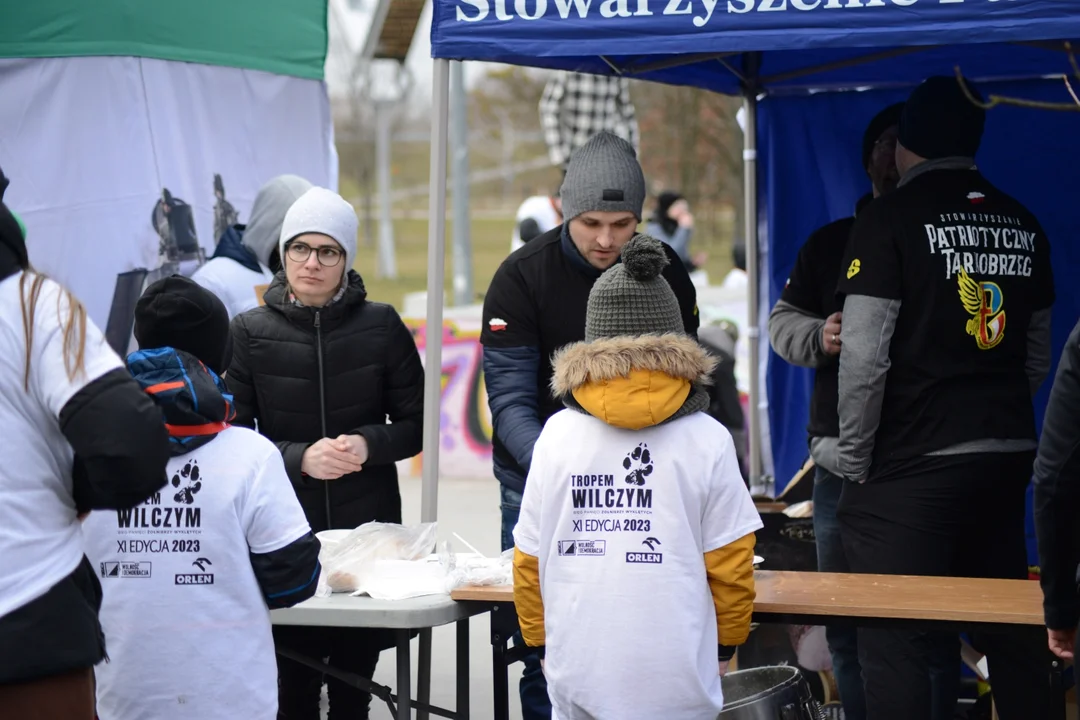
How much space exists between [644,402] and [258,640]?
977mm

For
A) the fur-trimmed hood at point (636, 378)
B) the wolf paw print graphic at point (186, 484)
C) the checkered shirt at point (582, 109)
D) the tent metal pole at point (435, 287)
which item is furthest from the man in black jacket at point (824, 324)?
the checkered shirt at point (582, 109)

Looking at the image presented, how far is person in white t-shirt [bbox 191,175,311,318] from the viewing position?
15.7 feet

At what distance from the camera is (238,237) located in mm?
4988

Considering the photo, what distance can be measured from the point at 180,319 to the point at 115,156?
3.00 meters

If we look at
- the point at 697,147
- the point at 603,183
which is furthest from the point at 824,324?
the point at 697,147

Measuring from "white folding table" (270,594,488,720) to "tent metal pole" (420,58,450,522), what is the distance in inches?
22.1

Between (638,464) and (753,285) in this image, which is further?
(753,285)

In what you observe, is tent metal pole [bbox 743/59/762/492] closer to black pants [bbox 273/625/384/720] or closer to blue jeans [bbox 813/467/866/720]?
blue jeans [bbox 813/467/866/720]

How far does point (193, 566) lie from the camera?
2.91m

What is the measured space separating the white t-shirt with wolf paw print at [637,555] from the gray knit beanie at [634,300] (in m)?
0.21

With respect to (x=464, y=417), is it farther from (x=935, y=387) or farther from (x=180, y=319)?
(x=180, y=319)

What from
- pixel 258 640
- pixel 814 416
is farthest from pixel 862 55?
pixel 258 640

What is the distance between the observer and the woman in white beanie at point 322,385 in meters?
3.98

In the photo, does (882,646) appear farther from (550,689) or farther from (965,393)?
(550,689)
